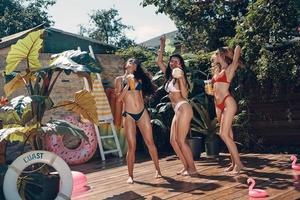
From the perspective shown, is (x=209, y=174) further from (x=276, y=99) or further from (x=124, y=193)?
(x=276, y=99)

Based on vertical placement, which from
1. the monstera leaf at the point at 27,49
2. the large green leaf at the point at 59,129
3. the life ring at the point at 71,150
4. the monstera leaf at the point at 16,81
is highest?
the monstera leaf at the point at 27,49

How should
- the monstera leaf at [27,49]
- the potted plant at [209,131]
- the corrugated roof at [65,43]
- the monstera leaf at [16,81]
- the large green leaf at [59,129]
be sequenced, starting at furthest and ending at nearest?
1. the corrugated roof at [65,43]
2. the potted plant at [209,131]
3. the monstera leaf at [16,81]
4. the monstera leaf at [27,49]
5. the large green leaf at [59,129]

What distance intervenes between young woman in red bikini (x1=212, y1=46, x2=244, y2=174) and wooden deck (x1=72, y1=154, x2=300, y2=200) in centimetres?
31

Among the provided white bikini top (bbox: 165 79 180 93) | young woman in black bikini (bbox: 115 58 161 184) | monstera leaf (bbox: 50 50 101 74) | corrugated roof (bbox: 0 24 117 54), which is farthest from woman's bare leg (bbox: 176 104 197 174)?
corrugated roof (bbox: 0 24 117 54)

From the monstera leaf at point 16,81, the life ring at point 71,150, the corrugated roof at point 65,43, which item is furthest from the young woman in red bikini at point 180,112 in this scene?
the corrugated roof at point 65,43

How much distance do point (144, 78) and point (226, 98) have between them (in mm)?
1178

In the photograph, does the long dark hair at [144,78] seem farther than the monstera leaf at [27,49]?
Yes

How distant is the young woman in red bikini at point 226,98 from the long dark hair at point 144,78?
92cm

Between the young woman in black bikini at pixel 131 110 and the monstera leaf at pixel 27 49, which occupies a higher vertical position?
the monstera leaf at pixel 27 49

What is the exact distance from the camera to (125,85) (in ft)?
14.8

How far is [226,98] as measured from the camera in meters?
4.68

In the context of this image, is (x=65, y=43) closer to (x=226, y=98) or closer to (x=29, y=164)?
(x=226, y=98)

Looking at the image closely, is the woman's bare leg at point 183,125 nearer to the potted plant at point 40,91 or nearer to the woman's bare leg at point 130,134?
the woman's bare leg at point 130,134

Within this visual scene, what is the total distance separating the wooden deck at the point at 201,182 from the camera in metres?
3.70
